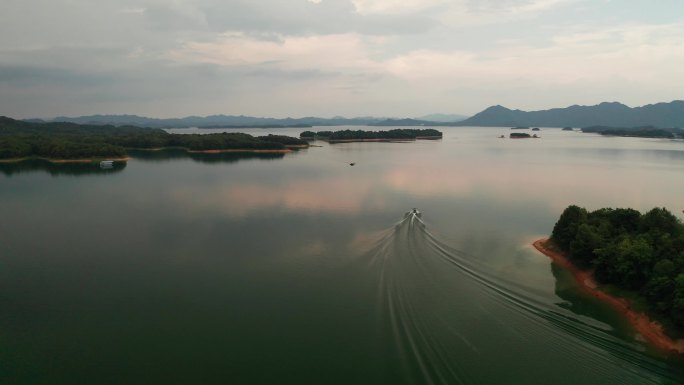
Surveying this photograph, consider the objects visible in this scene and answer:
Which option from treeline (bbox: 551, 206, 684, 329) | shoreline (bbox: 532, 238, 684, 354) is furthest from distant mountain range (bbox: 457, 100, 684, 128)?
shoreline (bbox: 532, 238, 684, 354)

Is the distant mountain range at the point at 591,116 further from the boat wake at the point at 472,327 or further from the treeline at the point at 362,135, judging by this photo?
the boat wake at the point at 472,327

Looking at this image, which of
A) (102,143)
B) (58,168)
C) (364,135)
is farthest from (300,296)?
(364,135)

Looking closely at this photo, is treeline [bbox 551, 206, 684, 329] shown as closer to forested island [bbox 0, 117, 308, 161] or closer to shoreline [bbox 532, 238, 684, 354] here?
shoreline [bbox 532, 238, 684, 354]

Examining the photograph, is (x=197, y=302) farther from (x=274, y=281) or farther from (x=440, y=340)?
(x=440, y=340)

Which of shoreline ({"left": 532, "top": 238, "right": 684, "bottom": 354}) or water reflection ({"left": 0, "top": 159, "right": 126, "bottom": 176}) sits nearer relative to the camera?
shoreline ({"left": 532, "top": 238, "right": 684, "bottom": 354})

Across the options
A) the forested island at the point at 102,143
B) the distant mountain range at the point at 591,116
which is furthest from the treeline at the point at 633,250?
the distant mountain range at the point at 591,116
